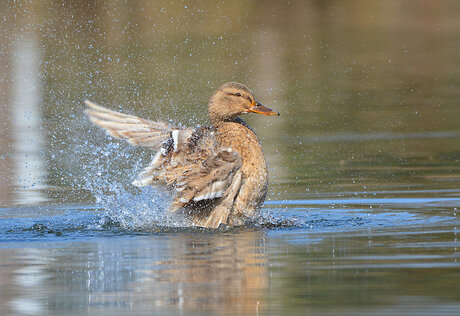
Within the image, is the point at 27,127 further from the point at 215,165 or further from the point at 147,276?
the point at 147,276

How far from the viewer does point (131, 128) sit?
10164mm

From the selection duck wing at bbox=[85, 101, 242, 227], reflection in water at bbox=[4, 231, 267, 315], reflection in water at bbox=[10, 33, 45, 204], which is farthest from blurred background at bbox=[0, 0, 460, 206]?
reflection in water at bbox=[4, 231, 267, 315]

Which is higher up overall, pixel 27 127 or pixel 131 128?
pixel 27 127

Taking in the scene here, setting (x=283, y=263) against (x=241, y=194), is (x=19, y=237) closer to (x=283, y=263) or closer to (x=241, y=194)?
(x=241, y=194)

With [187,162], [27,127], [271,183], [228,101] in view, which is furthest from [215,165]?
[27,127]

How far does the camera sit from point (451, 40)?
2962cm

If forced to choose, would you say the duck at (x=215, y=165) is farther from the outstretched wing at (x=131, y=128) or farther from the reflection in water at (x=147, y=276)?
the reflection in water at (x=147, y=276)

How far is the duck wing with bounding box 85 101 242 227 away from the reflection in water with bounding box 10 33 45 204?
1.16 meters

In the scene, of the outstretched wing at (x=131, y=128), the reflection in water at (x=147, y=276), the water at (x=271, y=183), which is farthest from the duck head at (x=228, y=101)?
the reflection in water at (x=147, y=276)

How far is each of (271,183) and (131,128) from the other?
175 cm

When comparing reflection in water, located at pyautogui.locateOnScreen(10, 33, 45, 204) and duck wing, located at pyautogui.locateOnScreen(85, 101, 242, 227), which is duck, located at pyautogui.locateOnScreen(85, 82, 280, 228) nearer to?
duck wing, located at pyautogui.locateOnScreen(85, 101, 242, 227)

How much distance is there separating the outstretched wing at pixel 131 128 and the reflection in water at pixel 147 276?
2.03 metres

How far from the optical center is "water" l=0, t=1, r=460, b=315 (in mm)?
6164

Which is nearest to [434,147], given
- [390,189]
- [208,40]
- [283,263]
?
[390,189]
